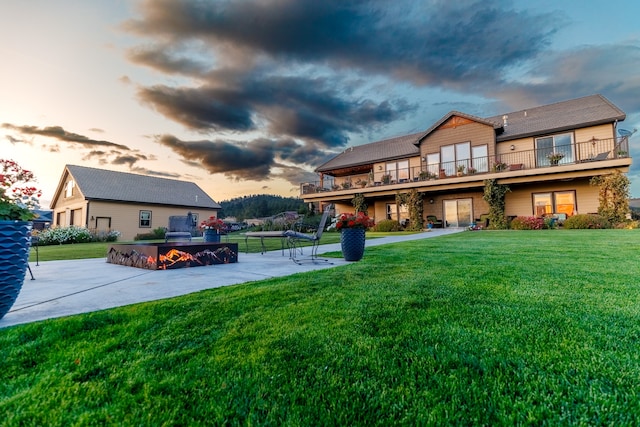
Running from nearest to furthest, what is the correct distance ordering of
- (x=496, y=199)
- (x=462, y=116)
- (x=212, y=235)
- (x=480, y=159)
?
(x=212, y=235), (x=496, y=199), (x=480, y=159), (x=462, y=116)

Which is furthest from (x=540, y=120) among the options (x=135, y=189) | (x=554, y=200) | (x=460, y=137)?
(x=135, y=189)

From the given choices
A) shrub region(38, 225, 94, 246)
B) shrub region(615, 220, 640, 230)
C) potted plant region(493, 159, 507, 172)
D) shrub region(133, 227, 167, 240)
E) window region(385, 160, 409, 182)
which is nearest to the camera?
shrub region(615, 220, 640, 230)

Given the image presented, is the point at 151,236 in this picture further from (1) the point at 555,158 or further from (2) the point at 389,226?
(1) the point at 555,158

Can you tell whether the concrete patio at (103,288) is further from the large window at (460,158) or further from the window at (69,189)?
the window at (69,189)

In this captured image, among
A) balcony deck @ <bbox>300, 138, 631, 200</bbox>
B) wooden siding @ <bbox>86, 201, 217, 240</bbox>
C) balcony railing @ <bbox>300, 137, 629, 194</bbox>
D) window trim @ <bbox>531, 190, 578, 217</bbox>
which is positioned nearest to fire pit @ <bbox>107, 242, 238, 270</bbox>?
balcony deck @ <bbox>300, 138, 631, 200</bbox>

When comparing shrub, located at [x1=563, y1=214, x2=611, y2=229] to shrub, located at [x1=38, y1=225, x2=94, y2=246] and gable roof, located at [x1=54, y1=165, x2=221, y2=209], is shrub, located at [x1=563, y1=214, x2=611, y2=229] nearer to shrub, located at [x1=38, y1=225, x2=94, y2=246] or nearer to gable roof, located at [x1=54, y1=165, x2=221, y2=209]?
shrub, located at [x1=38, y1=225, x2=94, y2=246]

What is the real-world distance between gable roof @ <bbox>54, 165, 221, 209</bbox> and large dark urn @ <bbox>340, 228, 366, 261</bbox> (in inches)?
846

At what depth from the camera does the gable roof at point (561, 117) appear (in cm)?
1343

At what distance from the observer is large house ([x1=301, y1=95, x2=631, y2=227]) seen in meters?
13.1

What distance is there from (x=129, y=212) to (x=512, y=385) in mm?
25527

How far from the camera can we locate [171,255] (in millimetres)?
4586

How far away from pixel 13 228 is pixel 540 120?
2047cm

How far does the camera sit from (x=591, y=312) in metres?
2.03

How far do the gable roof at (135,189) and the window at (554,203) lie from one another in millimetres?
24760
